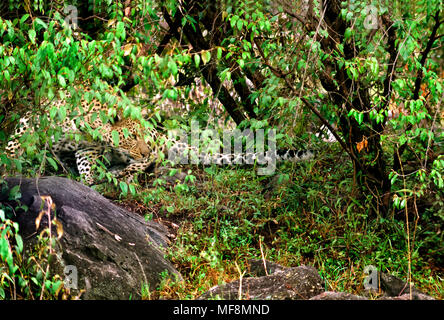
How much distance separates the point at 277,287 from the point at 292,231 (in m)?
1.53

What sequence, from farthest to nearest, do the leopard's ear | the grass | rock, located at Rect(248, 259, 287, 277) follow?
the leopard's ear
the grass
rock, located at Rect(248, 259, 287, 277)

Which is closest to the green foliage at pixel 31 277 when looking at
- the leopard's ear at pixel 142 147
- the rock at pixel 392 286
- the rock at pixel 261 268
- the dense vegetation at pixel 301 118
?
the dense vegetation at pixel 301 118

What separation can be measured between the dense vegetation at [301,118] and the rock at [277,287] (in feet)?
0.89

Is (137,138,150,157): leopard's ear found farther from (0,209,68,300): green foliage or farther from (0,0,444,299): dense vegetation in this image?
(0,209,68,300): green foliage

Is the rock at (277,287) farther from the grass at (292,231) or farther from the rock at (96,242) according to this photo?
the rock at (96,242)

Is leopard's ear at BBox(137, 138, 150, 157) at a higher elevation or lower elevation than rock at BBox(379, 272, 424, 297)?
higher

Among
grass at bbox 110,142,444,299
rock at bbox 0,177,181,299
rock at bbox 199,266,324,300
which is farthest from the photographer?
grass at bbox 110,142,444,299

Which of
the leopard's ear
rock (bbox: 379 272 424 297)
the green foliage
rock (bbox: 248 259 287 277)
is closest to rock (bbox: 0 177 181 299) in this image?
the green foliage

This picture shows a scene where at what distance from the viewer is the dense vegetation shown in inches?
163

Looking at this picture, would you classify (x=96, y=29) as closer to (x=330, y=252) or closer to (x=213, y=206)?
(x=213, y=206)

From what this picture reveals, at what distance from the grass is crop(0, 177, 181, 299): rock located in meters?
0.22

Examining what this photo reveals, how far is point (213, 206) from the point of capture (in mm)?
5543

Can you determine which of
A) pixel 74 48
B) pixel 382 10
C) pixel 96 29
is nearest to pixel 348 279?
pixel 382 10

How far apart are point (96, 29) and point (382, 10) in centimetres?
318
